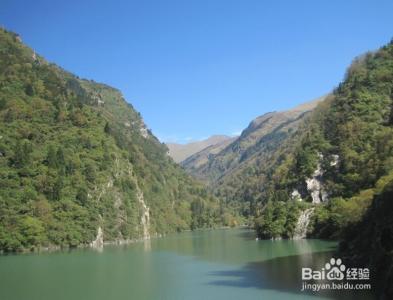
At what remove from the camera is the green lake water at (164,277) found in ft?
180

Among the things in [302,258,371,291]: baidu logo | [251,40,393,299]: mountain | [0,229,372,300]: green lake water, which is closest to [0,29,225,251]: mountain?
[0,229,372,300]: green lake water

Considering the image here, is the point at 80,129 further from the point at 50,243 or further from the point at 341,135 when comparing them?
the point at 341,135

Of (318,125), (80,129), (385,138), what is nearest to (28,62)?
(80,129)

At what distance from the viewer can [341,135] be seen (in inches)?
6033

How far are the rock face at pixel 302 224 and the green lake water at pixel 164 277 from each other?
35104 millimetres

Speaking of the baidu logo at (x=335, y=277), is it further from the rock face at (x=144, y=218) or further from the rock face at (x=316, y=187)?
the rock face at (x=144, y=218)

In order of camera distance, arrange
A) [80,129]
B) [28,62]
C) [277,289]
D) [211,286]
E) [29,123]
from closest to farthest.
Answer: [277,289], [211,286], [29,123], [80,129], [28,62]

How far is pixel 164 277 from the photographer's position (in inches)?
2741

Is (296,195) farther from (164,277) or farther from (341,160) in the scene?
(164,277)

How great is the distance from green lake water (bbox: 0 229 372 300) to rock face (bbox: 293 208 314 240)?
115 feet

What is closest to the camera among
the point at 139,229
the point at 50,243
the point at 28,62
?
the point at 50,243

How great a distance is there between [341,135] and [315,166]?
12.1 m

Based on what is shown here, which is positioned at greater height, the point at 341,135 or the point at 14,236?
the point at 341,135

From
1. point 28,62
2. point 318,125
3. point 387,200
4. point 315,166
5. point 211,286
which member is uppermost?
point 28,62
